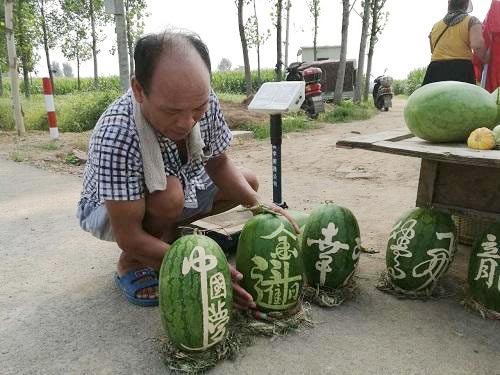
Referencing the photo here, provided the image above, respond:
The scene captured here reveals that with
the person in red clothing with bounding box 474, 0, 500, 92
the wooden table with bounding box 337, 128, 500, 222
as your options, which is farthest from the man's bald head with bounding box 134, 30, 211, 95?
the person in red clothing with bounding box 474, 0, 500, 92

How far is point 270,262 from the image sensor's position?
6.33 ft

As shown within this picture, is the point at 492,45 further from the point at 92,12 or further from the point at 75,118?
the point at 92,12

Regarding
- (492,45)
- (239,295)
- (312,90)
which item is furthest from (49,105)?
(239,295)

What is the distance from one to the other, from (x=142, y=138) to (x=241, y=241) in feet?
2.06

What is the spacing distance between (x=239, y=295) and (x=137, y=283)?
2.05 ft

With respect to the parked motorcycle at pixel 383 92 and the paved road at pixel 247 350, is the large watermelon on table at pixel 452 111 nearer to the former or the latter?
the paved road at pixel 247 350

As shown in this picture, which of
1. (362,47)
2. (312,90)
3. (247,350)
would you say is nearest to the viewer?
(247,350)

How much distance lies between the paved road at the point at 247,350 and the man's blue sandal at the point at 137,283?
0.05 m

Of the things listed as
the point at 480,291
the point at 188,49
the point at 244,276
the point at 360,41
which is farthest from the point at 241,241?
the point at 360,41

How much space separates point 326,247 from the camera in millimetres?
2166

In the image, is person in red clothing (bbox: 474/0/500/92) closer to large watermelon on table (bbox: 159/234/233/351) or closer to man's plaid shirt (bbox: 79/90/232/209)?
man's plaid shirt (bbox: 79/90/232/209)

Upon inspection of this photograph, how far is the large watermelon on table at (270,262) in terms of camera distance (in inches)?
76.1

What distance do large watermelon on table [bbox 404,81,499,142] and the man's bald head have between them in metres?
1.14

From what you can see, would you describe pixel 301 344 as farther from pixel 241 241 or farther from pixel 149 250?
pixel 149 250
